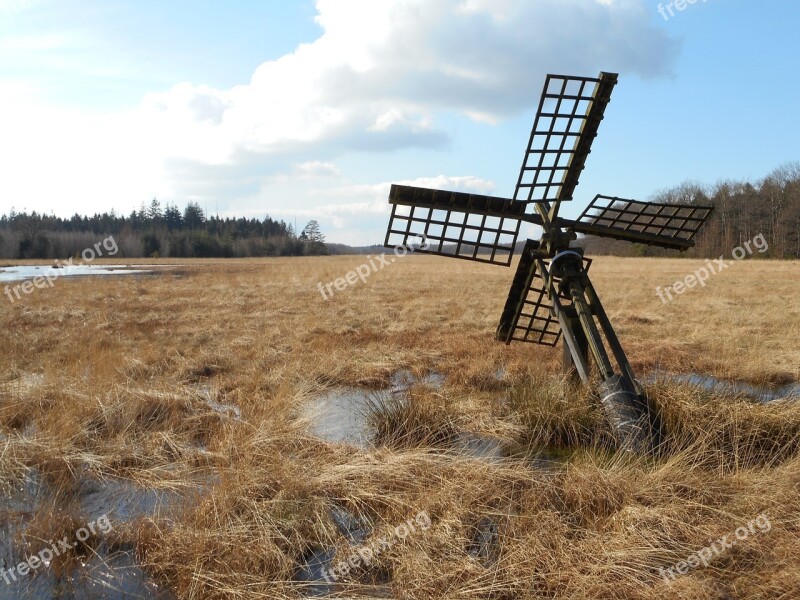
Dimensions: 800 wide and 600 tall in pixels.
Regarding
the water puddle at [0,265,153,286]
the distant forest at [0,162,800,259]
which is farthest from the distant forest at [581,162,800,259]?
the water puddle at [0,265,153,286]

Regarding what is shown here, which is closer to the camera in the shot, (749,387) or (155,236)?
(749,387)

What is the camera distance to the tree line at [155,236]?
294ft

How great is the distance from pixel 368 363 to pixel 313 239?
125389 millimetres

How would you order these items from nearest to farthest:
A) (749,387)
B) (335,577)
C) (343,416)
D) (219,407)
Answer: (335,577)
(343,416)
(219,407)
(749,387)

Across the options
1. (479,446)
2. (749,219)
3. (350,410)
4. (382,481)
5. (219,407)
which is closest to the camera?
(382,481)

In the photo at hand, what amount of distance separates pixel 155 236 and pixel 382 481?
4258 inches

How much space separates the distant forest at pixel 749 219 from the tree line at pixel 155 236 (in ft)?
216

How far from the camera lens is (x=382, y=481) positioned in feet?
19.4

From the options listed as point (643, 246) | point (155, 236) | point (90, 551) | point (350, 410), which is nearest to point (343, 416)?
point (350, 410)

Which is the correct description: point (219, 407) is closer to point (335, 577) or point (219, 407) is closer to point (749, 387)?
point (335, 577)

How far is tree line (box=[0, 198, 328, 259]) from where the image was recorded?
89.6 meters

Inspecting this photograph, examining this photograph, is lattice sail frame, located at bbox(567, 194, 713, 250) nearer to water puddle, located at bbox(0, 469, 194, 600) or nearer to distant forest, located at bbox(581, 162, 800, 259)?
water puddle, located at bbox(0, 469, 194, 600)

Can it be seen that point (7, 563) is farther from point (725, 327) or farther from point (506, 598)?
point (725, 327)

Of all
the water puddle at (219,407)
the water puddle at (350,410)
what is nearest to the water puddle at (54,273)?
the water puddle at (219,407)
